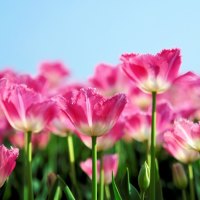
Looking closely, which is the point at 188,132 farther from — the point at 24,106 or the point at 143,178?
the point at 24,106

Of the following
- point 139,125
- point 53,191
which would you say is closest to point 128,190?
point 53,191

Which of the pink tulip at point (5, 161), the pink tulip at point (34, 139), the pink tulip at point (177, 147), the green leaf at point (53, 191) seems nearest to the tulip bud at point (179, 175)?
the pink tulip at point (177, 147)

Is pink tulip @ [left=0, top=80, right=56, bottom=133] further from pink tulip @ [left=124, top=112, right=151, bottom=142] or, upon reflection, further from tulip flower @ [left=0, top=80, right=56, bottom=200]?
pink tulip @ [left=124, top=112, right=151, bottom=142]

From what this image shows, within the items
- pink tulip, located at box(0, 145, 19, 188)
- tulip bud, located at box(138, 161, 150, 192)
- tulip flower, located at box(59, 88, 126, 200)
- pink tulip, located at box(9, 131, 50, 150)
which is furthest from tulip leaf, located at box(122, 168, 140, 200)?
pink tulip, located at box(9, 131, 50, 150)

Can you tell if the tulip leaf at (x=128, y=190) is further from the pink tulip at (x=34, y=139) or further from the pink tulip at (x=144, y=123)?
the pink tulip at (x=34, y=139)

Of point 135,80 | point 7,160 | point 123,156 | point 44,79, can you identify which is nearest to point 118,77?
point 123,156

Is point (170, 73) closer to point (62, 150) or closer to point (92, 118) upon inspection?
point (92, 118)
